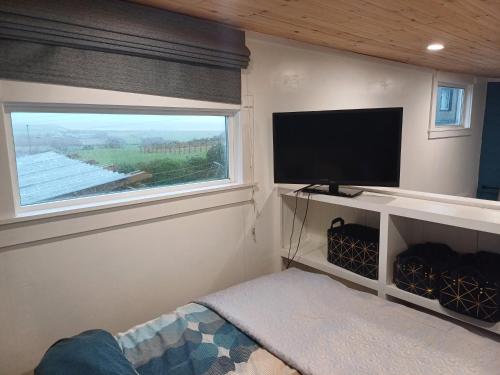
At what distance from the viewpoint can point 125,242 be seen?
1938mm

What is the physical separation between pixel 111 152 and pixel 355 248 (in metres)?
1.49

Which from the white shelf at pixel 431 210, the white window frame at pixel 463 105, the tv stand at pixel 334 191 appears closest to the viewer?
the white shelf at pixel 431 210

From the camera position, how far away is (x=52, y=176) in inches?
69.2

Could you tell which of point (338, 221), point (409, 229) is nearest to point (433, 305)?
point (409, 229)

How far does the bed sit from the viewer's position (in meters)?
1.31

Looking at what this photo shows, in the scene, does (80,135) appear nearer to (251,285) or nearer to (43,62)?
(43,62)

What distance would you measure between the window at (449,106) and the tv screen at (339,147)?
10.1ft

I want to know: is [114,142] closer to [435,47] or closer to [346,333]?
[346,333]

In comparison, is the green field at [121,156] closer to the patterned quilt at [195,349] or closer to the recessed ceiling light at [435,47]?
the patterned quilt at [195,349]

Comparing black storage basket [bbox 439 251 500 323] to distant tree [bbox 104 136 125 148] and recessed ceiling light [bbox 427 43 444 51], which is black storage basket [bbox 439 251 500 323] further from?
recessed ceiling light [bbox 427 43 444 51]

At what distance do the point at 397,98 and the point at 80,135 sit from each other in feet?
10.3

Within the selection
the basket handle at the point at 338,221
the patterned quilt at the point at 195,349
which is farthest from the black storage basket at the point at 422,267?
the patterned quilt at the point at 195,349

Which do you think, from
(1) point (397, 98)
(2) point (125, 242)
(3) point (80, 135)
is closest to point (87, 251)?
(2) point (125, 242)

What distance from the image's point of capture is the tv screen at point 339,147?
212cm
